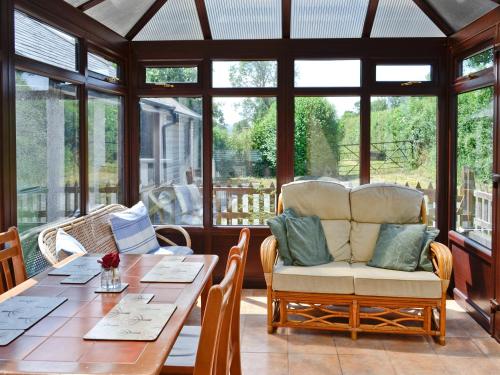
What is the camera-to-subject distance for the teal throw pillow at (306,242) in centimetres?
409

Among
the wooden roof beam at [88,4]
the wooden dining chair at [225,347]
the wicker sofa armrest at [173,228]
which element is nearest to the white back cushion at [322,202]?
the wicker sofa armrest at [173,228]

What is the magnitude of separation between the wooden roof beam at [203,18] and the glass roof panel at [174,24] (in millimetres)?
40

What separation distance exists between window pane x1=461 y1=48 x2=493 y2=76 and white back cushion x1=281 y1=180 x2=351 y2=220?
1518mm

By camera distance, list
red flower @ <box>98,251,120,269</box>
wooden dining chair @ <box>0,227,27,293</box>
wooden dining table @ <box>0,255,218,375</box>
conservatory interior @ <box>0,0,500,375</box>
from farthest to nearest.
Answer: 1. conservatory interior @ <box>0,0,500,375</box>
2. wooden dining chair @ <box>0,227,27,293</box>
3. red flower @ <box>98,251,120,269</box>
4. wooden dining table @ <box>0,255,218,375</box>

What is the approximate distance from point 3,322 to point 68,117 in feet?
7.78

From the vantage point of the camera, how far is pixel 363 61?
5000 millimetres

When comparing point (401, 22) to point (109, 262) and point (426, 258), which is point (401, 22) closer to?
point (426, 258)

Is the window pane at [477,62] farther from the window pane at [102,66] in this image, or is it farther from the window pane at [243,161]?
the window pane at [102,66]

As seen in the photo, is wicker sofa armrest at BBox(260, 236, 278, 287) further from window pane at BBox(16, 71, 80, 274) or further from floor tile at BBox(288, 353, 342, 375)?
window pane at BBox(16, 71, 80, 274)

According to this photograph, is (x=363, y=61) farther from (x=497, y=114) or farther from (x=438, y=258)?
(x=438, y=258)

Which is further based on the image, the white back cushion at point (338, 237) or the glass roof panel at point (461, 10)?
the white back cushion at point (338, 237)

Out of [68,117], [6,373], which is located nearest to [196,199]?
[68,117]

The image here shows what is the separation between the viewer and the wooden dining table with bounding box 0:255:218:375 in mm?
1537

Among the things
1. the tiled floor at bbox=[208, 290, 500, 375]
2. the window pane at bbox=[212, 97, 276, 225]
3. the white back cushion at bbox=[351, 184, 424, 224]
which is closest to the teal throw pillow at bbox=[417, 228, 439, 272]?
the white back cushion at bbox=[351, 184, 424, 224]
